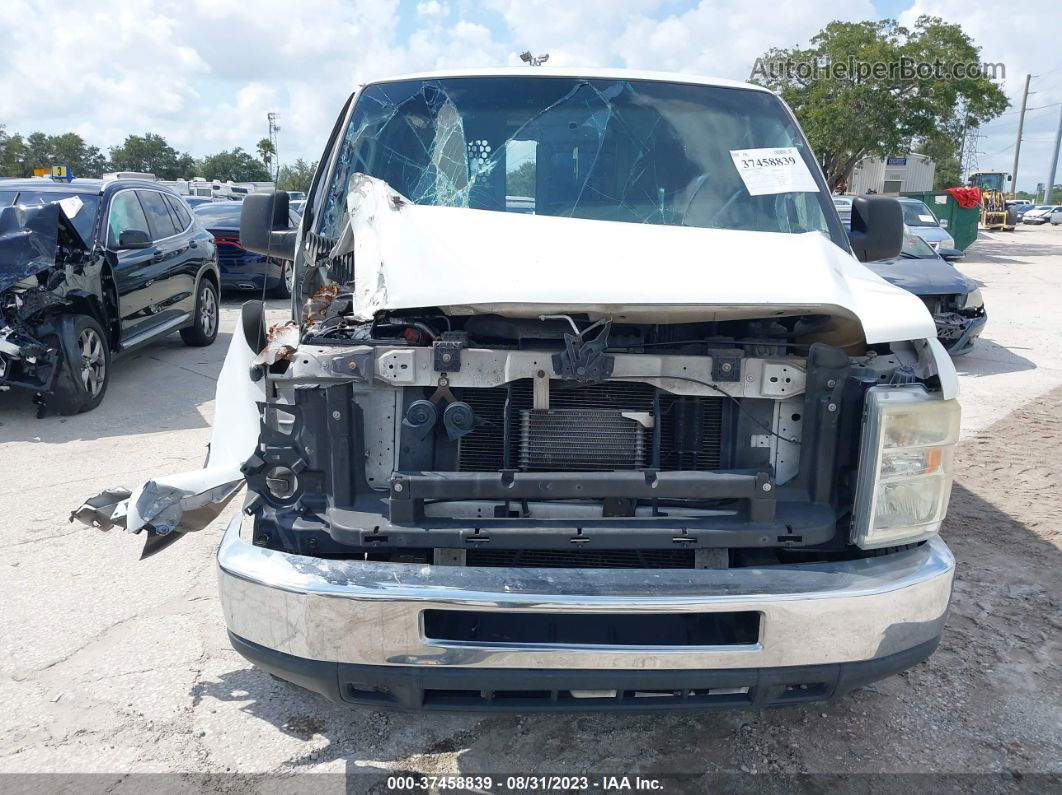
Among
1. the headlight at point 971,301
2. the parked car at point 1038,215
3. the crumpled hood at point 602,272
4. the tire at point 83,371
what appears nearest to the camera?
the crumpled hood at point 602,272

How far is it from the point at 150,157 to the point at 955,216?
67137 millimetres

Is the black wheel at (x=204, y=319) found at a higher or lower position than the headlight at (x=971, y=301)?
lower

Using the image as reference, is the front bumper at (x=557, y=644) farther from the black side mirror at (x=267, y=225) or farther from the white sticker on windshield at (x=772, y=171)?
the black side mirror at (x=267, y=225)

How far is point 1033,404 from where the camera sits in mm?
7504

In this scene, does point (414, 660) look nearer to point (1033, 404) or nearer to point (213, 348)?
point (1033, 404)

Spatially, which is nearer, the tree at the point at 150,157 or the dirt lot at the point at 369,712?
the dirt lot at the point at 369,712

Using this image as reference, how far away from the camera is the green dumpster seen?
23375 millimetres

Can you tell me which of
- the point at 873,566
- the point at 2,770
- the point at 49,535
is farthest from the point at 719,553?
the point at 49,535

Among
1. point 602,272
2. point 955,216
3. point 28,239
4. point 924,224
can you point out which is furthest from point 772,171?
point 955,216

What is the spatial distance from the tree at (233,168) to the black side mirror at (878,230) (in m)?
69.8

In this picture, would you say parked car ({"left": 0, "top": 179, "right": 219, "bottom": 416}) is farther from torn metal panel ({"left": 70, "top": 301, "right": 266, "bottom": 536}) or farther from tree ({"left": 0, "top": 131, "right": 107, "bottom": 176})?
tree ({"left": 0, "top": 131, "right": 107, "bottom": 176})

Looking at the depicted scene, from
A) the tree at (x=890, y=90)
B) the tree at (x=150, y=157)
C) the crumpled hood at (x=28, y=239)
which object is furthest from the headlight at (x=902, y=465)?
the tree at (x=150, y=157)

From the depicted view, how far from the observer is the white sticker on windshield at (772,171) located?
11.6 ft

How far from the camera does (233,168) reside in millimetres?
72000
